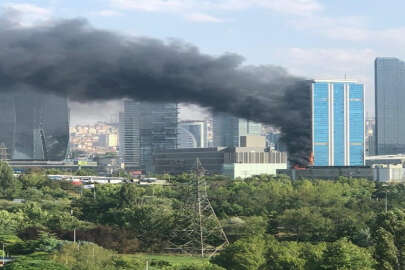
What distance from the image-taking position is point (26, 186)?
297ft

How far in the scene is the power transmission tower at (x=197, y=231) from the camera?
56291 mm

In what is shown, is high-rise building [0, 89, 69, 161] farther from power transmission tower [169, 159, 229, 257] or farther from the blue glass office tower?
power transmission tower [169, 159, 229, 257]

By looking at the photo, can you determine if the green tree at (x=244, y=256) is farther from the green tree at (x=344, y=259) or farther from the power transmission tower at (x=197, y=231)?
the power transmission tower at (x=197, y=231)

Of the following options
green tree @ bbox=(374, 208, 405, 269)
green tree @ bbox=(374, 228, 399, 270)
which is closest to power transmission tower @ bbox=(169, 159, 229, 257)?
green tree @ bbox=(374, 208, 405, 269)

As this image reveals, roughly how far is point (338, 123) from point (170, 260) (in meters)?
95.9

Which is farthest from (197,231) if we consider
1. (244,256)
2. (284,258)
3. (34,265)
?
(34,265)

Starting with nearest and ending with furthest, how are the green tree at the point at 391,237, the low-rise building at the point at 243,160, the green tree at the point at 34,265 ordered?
the green tree at the point at 34,265
the green tree at the point at 391,237
the low-rise building at the point at 243,160

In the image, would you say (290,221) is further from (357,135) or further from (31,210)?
(357,135)

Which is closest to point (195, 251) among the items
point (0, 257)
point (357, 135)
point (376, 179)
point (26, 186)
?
point (0, 257)

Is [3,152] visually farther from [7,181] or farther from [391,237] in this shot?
[391,237]

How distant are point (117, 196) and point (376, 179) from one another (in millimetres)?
47971

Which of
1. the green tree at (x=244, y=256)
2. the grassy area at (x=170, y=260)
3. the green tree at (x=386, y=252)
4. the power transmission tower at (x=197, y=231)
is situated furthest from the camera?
the power transmission tower at (x=197, y=231)

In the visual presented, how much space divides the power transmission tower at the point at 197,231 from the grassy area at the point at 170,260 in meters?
1.71

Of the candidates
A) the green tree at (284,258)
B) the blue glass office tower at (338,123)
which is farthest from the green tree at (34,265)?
the blue glass office tower at (338,123)
